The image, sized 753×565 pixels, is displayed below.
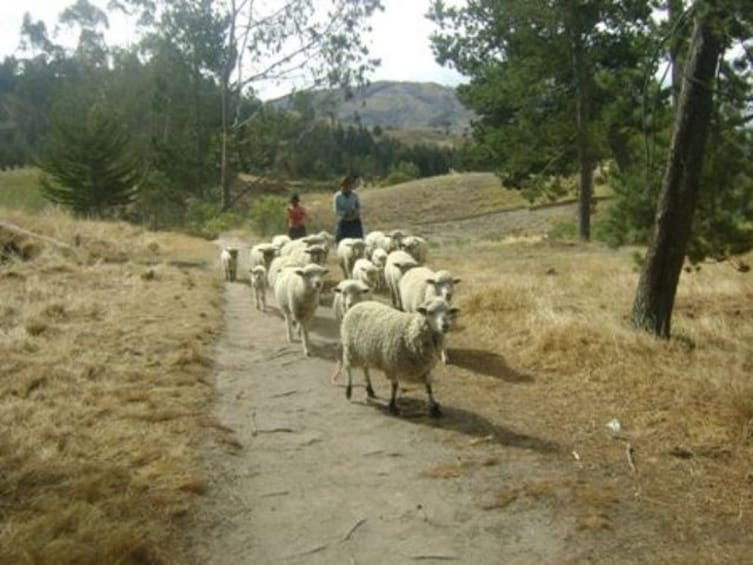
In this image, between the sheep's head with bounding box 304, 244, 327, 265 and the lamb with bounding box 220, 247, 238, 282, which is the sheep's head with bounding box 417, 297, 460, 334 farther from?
the lamb with bounding box 220, 247, 238, 282

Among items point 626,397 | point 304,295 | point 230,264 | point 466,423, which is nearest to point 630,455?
point 626,397

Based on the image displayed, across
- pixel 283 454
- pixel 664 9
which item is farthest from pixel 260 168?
pixel 283 454

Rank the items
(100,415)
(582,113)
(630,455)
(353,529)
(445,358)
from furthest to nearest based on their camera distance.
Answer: (582,113)
(445,358)
(100,415)
(630,455)
(353,529)

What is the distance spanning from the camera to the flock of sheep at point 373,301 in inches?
308

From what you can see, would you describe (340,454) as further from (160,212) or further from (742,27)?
(160,212)

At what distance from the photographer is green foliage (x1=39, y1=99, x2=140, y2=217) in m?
36.3

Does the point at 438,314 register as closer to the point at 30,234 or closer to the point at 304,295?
the point at 304,295

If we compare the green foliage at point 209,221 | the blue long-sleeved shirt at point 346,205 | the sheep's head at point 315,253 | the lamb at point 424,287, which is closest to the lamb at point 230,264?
the blue long-sleeved shirt at point 346,205

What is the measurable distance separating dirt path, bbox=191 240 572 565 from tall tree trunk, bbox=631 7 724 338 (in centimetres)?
281

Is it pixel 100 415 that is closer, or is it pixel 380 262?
pixel 100 415

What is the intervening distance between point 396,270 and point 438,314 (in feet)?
15.6

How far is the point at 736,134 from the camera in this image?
407 inches

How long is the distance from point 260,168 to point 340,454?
36655 mm

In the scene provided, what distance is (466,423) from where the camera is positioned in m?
7.65
